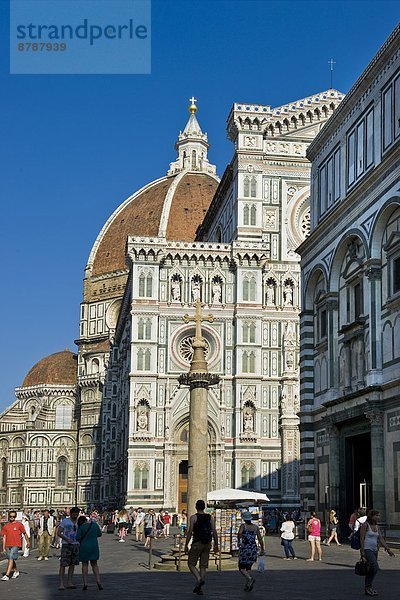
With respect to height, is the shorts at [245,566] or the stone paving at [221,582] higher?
the shorts at [245,566]

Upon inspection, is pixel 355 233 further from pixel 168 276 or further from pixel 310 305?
pixel 168 276

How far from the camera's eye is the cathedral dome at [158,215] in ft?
379

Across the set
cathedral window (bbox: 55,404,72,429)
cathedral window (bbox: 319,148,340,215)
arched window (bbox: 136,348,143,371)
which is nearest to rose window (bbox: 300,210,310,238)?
arched window (bbox: 136,348,143,371)

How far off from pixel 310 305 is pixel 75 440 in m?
69.4

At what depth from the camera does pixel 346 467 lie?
3166 cm

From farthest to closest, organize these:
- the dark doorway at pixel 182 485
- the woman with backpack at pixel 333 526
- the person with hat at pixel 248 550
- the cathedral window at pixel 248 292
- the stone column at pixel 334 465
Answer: the cathedral window at pixel 248 292 < the dark doorway at pixel 182 485 < the stone column at pixel 334 465 < the woman with backpack at pixel 333 526 < the person with hat at pixel 248 550

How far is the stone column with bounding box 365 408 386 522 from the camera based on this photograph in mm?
27984

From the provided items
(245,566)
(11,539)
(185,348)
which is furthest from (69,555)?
(185,348)

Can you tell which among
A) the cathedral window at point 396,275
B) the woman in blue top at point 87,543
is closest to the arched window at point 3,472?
the cathedral window at point 396,275

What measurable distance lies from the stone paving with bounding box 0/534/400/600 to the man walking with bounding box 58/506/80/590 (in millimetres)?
365

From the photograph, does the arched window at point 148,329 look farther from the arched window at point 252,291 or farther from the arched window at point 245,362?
the arched window at point 252,291

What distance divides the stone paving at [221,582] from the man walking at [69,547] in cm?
37

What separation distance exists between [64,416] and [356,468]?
257ft

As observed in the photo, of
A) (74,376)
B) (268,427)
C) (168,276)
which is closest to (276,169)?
(168,276)
